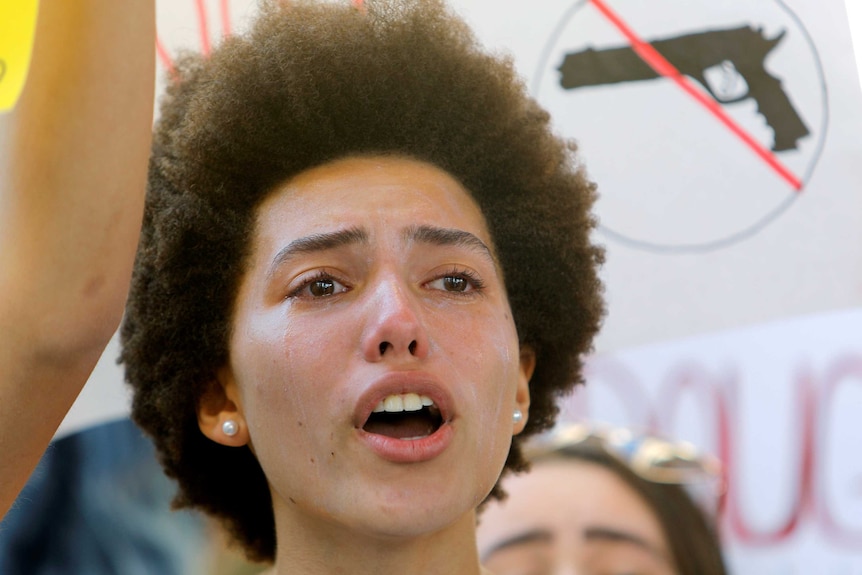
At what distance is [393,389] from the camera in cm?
161

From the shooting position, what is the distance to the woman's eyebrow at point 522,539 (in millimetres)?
2840

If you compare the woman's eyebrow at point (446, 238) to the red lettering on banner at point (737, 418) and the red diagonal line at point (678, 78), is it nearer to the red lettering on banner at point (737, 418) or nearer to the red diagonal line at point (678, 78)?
the red lettering on banner at point (737, 418)

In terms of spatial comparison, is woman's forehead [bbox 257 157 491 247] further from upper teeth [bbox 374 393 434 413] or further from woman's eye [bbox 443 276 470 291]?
upper teeth [bbox 374 393 434 413]

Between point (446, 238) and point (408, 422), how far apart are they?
1.17ft

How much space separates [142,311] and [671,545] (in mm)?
1692

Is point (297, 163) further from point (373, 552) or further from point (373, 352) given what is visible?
point (373, 552)

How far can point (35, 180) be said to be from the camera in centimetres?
106

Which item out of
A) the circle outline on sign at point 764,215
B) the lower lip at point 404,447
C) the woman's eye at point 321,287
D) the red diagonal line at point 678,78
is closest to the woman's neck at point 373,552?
the lower lip at point 404,447

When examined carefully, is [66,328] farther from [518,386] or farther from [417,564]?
[518,386]

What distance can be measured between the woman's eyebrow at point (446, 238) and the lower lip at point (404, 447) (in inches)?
14.6

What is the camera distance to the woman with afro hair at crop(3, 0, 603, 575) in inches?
64.9

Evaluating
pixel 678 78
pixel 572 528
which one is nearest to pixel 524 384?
pixel 572 528

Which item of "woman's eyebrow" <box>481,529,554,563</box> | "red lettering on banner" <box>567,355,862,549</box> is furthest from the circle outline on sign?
"woman's eyebrow" <box>481,529,554,563</box>

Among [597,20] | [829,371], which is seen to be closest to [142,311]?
[597,20]
